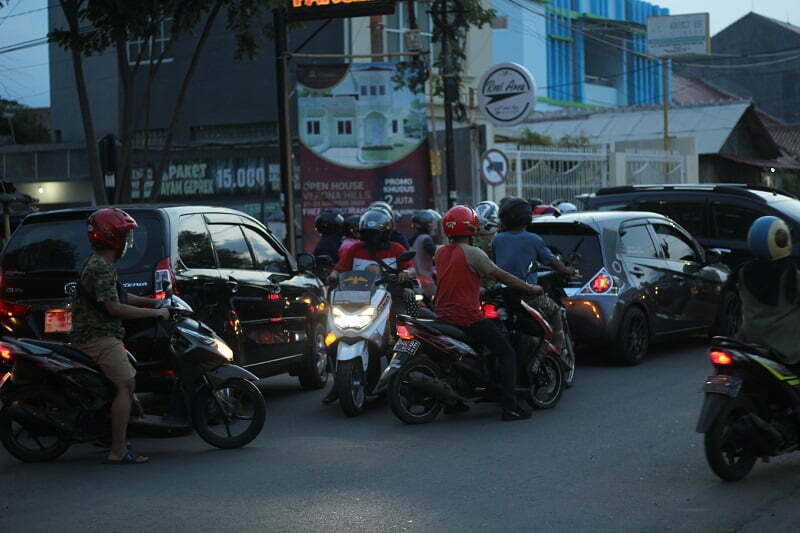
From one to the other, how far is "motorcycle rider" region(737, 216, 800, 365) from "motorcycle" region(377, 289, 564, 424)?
261 cm

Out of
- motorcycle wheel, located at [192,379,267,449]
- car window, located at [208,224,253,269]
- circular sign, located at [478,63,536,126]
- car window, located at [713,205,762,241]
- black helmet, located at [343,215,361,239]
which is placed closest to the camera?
motorcycle wheel, located at [192,379,267,449]

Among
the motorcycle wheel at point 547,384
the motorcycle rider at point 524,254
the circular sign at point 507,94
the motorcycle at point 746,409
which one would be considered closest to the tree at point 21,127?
the circular sign at point 507,94

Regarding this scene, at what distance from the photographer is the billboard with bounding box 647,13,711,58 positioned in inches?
1957

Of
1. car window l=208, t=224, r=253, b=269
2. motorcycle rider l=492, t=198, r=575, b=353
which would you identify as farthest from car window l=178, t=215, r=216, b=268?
motorcycle rider l=492, t=198, r=575, b=353

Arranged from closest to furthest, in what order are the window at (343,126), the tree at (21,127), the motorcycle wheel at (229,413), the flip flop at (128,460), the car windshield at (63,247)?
the flip flop at (128,460), the motorcycle wheel at (229,413), the car windshield at (63,247), the window at (343,126), the tree at (21,127)

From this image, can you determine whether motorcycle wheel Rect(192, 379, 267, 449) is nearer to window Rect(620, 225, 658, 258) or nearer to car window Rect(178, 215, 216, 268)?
car window Rect(178, 215, 216, 268)

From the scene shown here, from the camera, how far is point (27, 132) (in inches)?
1736

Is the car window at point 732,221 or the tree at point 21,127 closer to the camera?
the car window at point 732,221

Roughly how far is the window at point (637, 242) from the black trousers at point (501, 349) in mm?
3585

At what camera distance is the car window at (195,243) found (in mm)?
8922

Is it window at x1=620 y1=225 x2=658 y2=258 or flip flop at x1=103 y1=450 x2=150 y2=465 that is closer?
flip flop at x1=103 y1=450 x2=150 y2=465

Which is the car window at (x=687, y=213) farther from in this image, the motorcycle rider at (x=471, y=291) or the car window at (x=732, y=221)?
the motorcycle rider at (x=471, y=291)

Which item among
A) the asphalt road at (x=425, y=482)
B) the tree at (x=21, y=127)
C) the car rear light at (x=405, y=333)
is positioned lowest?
the asphalt road at (x=425, y=482)

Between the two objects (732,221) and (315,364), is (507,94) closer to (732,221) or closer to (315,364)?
(732,221)
